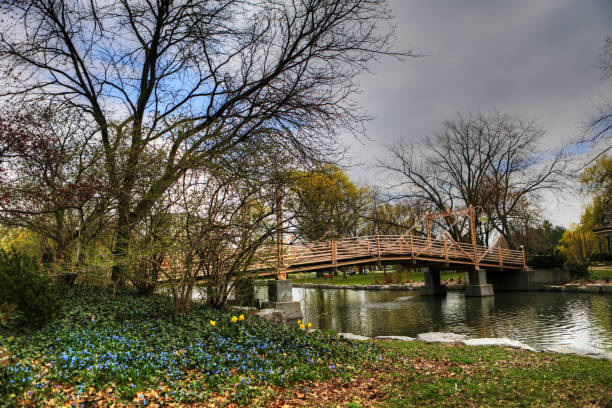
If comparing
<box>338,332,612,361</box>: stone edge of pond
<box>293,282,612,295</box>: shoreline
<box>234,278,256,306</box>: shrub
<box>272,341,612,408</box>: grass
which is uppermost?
<box>234,278,256,306</box>: shrub

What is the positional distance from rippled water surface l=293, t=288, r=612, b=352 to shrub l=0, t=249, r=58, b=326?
501 cm

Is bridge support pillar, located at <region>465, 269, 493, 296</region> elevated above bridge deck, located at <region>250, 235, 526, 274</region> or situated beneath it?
situated beneath

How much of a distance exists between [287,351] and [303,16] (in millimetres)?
7208

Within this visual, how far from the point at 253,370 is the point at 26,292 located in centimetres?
330

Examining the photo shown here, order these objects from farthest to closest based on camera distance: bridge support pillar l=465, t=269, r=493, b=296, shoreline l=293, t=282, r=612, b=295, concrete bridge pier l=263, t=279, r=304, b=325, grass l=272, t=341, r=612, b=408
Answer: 1. bridge support pillar l=465, t=269, r=493, b=296
2. shoreline l=293, t=282, r=612, b=295
3. concrete bridge pier l=263, t=279, r=304, b=325
4. grass l=272, t=341, r=612, b=408

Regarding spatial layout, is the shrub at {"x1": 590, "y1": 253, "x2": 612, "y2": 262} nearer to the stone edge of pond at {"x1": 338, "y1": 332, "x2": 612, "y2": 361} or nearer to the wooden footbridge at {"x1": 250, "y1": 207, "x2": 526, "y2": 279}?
the wooden footbridge at {"x1": 250, "y1": 207, "x2": 526, "y2": 279}

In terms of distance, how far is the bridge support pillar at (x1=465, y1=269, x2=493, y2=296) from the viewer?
70.7ft

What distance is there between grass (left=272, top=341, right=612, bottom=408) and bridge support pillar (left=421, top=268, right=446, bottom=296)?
57.2 ft

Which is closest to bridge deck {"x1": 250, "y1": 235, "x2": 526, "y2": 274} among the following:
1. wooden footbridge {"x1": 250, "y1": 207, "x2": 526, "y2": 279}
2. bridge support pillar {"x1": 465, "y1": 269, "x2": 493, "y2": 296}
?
wooden footbridge {"x1": 250, "y1": 207, "x2": 526, "y2": 279}

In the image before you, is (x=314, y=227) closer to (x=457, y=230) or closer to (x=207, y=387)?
(x=207, y=387)

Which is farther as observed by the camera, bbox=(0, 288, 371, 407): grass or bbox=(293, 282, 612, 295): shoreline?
bbox=(293, 282, 612, 295): shoreline

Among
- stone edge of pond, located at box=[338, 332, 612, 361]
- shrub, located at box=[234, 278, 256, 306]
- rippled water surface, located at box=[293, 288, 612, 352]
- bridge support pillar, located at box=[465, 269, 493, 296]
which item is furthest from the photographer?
bridge support pillar, located at box=[465, 269, 493, 296]

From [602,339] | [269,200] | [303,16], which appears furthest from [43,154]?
[602,339]

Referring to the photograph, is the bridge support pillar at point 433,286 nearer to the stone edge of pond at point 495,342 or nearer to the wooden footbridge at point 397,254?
the wooden footbridge at point 397,254
